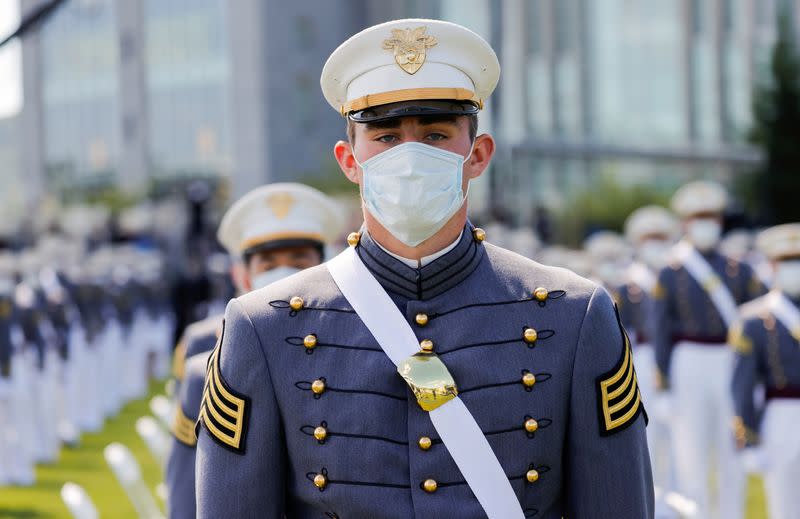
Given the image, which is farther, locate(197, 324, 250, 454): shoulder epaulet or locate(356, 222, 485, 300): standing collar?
locate(356, 222, 485, 300): standing collar

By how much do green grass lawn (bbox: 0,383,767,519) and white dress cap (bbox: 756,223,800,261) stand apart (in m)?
2.44

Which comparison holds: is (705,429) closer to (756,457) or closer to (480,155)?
(756,457)

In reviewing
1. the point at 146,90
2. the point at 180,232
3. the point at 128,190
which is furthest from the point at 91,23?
the point at 180,232

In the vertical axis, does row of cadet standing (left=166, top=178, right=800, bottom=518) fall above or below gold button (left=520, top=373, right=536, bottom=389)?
below

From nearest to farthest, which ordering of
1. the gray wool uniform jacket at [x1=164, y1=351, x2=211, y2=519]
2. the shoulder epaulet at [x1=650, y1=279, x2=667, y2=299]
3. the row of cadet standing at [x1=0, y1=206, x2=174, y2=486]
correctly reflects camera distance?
1. the gray wool uniform jacket at [x1=164, y1=351, x2=211, y2=519]
2. the shoulder epaulet at [x1=650, y1=279, x2=667, y2=299]
3. the row of cadet standing at [x1=0, y1=206, x2=174, y2=486]

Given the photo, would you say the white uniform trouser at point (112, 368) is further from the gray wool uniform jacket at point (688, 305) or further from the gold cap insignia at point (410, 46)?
the gold cap insignia at point (410, 46)

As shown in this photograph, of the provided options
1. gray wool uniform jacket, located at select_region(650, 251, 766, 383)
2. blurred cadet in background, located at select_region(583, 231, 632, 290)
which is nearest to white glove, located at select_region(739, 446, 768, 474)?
gray wool uniform jacket, located at select_region(650, 251, 766, 383)

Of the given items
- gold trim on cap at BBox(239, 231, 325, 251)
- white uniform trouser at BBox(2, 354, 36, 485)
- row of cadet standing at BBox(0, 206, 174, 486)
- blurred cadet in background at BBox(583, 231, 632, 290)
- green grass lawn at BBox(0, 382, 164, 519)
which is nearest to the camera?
gold trim on cap at BBox(239, 231, 325, 251)

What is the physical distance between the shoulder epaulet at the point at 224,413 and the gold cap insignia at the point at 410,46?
0.65m

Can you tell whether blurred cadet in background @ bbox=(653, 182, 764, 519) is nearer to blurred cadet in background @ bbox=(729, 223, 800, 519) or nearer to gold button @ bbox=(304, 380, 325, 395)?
blurred cadet in background @ bbox=(729, 223, 800, 519)

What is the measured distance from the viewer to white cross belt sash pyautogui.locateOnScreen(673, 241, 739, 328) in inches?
380

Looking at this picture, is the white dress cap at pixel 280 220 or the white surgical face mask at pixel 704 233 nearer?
the white dress cap at pixel 280 220

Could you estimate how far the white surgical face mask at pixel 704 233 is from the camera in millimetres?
10070

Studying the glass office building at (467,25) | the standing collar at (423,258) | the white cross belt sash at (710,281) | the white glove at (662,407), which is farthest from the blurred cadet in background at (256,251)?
the glass office building at (467,25)
